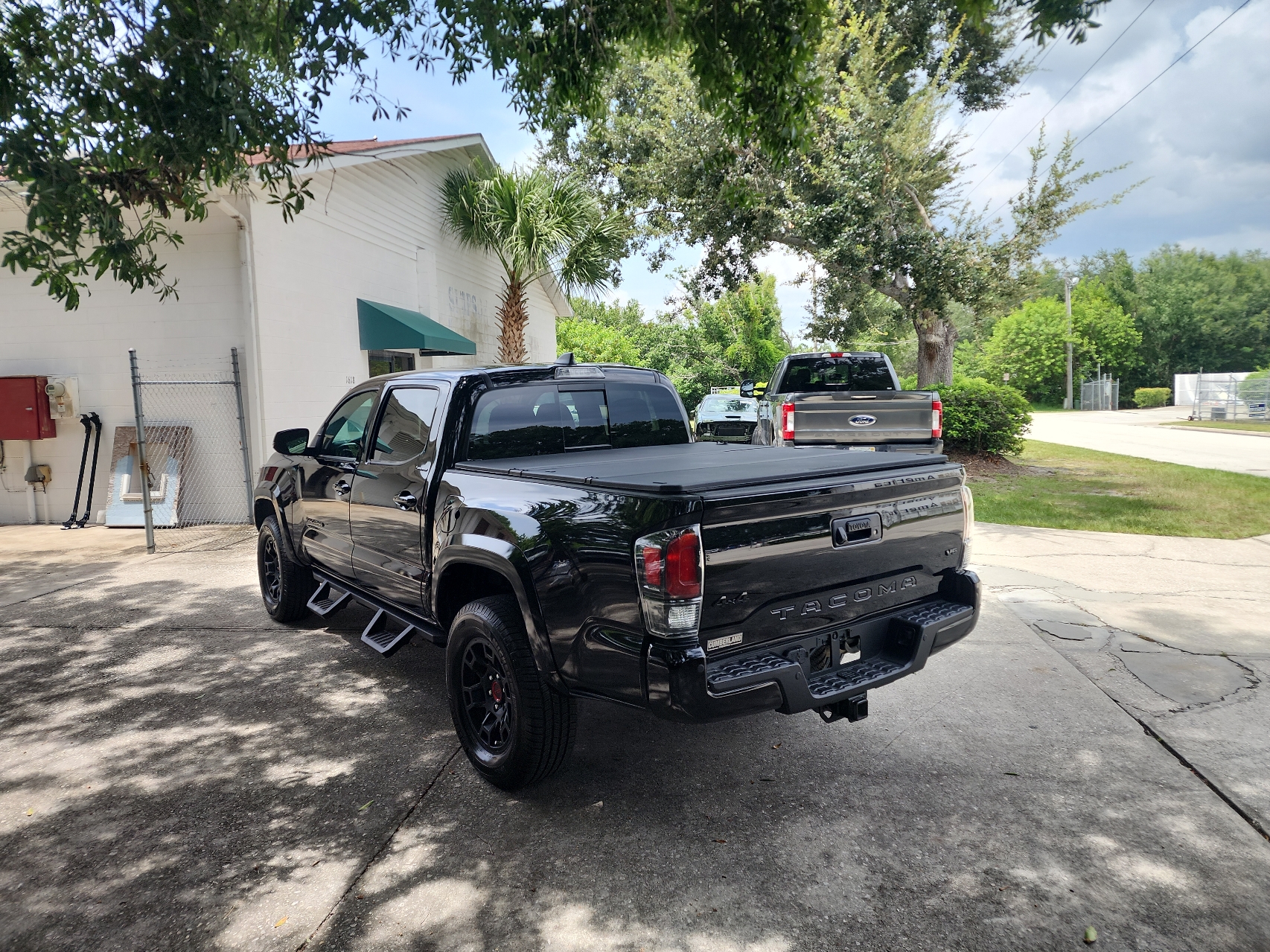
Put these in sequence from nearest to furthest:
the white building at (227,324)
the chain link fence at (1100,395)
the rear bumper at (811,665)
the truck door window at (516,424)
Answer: the rear bumper at (811,665)
the truck door window at (516,424)
the white building at (227,324)
the chain link fence at (1100,395)

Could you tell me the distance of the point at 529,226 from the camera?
596 inches

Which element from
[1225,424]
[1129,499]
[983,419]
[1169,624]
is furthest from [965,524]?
[1225,424]

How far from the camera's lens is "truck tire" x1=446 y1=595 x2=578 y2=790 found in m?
3.41

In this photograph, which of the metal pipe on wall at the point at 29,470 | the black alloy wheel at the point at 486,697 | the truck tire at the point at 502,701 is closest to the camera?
the truck tire at the point at 502,701

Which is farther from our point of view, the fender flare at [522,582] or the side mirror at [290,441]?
the side mirror at [290,441]

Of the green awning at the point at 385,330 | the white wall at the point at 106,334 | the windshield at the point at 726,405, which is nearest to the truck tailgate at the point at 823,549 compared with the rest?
the white wall at the point at 106,334

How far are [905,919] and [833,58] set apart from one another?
15600mm

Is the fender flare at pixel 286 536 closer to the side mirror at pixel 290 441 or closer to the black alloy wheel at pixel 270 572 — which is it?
the black alloy wheel at pixel 270 572

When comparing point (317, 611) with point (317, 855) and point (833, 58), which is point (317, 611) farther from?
point (833, 58)

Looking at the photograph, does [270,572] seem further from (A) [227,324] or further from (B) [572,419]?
(A) [227,324]

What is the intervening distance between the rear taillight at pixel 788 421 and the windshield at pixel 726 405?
25.3ft

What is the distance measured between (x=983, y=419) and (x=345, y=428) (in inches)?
510

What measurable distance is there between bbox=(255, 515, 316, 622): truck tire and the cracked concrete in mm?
5486

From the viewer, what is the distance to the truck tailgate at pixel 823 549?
9.70 feet
